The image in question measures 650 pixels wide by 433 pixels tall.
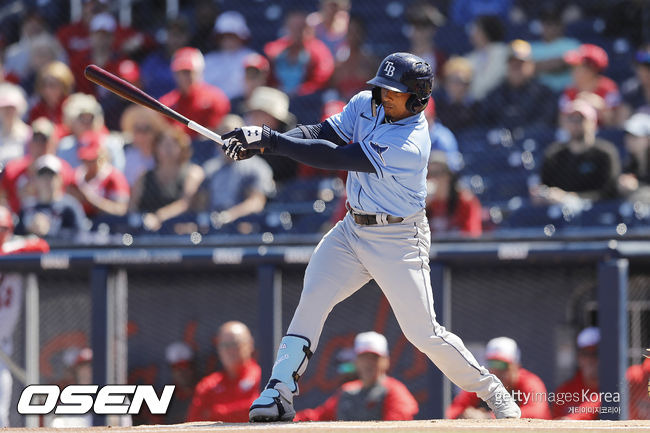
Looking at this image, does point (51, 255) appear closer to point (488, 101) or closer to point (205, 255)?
point (205, 255)

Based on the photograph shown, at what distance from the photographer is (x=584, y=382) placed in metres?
6.36

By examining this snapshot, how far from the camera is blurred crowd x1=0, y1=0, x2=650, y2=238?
291 inches

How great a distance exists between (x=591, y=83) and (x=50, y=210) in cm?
384

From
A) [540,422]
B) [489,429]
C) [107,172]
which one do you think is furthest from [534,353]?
[107,172]

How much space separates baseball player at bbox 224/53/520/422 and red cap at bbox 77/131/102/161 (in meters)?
3.35

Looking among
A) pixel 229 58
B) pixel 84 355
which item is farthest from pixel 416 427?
pixel 229 58

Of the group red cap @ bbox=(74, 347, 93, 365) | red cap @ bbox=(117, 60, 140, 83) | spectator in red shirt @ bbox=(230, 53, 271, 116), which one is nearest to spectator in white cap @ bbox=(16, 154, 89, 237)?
red cap @ bbox=(74, 347, 93, 365)

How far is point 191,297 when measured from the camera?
682cm

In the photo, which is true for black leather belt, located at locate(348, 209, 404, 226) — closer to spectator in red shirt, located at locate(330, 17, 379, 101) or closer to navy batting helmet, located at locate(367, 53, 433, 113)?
navy batting helmet, located at locate(367, 53, 433, 113)

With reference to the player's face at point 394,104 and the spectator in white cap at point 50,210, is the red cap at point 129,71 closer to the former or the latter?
the spectator in white cap at point 50,210

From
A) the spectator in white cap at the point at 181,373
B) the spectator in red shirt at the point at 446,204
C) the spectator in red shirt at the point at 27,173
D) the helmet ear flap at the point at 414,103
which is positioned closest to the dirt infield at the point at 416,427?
the helmet ear flap at the point at 414,103

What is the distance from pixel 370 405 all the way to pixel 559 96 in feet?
10.5

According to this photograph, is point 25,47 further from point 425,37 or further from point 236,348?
point 236,348

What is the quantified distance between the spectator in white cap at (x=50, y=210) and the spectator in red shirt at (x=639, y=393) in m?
3.42
